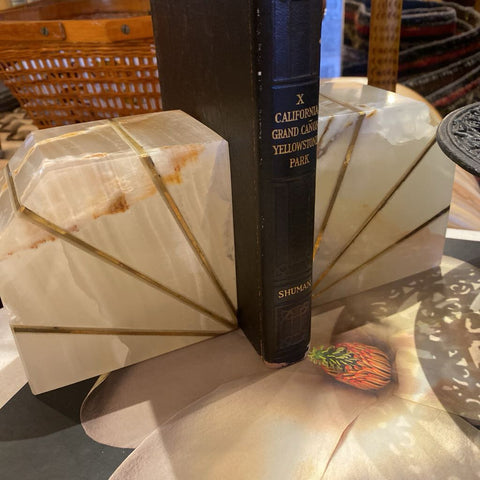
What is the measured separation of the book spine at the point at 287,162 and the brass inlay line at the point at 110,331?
105 millimetres

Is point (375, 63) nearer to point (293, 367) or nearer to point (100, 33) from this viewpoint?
point (100, 33)

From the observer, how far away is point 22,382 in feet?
2.09

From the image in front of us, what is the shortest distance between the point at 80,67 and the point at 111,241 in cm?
51

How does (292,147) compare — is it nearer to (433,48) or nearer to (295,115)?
(295,115)

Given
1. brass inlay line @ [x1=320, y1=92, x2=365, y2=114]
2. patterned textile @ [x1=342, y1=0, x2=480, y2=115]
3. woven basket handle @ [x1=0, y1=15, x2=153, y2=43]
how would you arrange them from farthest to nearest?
patterned textile @ [x1=342, y1=0, x2=480, y2=115] < woven basket handle @ [x1=0, y1=15, x2=153, y2=43] < brass inlay line @ [x1=320, y1=92, x2=365, y2=114]

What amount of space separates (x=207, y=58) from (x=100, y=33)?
0.39 meters

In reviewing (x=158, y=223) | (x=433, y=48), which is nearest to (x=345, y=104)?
(x=158, y=223)

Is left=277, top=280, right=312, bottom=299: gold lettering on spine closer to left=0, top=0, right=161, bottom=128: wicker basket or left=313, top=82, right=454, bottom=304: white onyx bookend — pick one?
left=313, top=82, right=454, bottom=304: white onyx bookend

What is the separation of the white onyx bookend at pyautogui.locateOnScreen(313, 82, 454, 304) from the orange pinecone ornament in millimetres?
116

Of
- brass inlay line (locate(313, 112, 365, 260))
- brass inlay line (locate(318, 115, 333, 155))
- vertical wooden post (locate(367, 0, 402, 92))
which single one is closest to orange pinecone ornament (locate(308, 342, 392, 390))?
brass inlay line (locate(313, 112, 365, 260))

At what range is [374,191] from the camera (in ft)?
2.32

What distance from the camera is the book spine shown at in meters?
0.45

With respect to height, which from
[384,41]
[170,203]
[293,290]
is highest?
[384,41]

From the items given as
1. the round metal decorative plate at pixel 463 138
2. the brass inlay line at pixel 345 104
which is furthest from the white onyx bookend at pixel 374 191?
the round metal decorative plate at pixel 463 138
